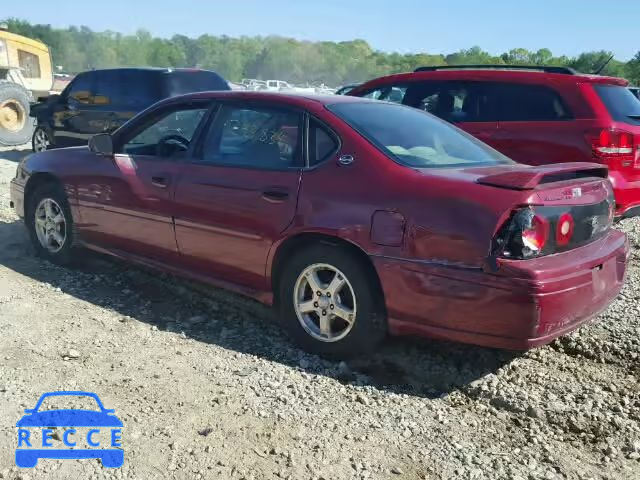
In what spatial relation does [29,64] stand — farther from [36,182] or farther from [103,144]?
[103,144]

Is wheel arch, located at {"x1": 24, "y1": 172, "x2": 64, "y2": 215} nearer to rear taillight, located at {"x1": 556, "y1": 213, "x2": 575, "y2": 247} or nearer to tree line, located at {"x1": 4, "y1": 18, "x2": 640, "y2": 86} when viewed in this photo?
rear taillight, located at {"x1": 556, "y1": 213, "x2": 575, "y2": 247}

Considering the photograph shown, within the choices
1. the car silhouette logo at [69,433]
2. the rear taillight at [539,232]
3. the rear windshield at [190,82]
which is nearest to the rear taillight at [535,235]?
the rear taillight at [539,232]

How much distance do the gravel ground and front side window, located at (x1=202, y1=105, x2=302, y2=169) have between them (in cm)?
110

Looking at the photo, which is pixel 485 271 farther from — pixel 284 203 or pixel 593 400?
pixel 284 203

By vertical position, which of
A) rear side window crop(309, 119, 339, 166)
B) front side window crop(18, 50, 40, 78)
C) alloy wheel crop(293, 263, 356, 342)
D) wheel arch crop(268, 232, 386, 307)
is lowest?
alloy wheel crop(293, 263, 356, 342)

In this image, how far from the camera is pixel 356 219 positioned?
3730 millimetres

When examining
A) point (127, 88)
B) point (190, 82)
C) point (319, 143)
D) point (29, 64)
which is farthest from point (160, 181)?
point (29, 64)

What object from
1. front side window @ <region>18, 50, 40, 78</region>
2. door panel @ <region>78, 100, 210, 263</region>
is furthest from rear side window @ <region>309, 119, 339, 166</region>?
front side window @ <region>18, 50, 40, 78</region>

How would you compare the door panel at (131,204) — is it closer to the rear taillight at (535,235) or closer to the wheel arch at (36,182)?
the wheel arch at (36,182)

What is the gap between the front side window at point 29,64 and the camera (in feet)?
50.9

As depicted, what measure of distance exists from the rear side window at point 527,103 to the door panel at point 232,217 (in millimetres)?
3594

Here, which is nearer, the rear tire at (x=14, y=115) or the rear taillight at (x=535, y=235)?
the rear taillight at (x=535, y=235)

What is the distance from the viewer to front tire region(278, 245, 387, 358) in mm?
3781

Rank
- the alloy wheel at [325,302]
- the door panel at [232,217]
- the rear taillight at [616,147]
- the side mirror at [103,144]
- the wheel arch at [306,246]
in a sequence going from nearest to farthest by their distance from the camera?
the wheel arch at [306,246], the alloy wheel at [325,302], the door panel at [232,217], the side mirror at [103,144], the rear taillight at [616,147]
